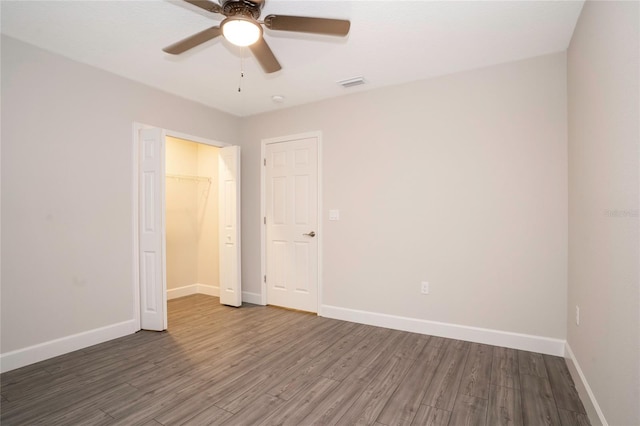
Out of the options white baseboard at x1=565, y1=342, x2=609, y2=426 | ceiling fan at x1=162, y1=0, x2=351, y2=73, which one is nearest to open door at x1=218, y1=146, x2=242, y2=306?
ceiling fan at x1=162, y1=0, x2=351, y2=73

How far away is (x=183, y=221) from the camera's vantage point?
204 inches

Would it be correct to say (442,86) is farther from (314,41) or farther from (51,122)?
(51,122)

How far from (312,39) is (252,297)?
3515 mm

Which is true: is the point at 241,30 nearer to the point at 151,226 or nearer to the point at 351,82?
the point at 351,82

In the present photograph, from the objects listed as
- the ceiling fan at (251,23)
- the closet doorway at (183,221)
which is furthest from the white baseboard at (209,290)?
the ceiling fan at (251,23)

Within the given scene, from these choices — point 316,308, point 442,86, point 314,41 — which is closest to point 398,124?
point 442,86

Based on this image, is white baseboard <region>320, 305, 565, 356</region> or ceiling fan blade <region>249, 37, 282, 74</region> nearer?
ceiling fan blade <region>249, 37, 282, 74</region>

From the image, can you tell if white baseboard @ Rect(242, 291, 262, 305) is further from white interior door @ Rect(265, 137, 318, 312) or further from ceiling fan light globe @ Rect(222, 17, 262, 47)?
ceiling fan light globe @ Rect(222, 17, 262, 47)

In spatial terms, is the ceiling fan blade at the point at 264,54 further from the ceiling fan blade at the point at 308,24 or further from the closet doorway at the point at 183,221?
the closet doorway at the point at 183,221

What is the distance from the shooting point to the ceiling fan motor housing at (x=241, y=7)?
6.10 ft

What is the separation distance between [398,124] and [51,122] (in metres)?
3.43

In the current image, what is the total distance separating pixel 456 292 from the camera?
327cm

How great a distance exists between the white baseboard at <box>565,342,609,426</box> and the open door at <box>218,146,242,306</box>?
12.2 feet

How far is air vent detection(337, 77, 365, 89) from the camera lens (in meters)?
3.46
